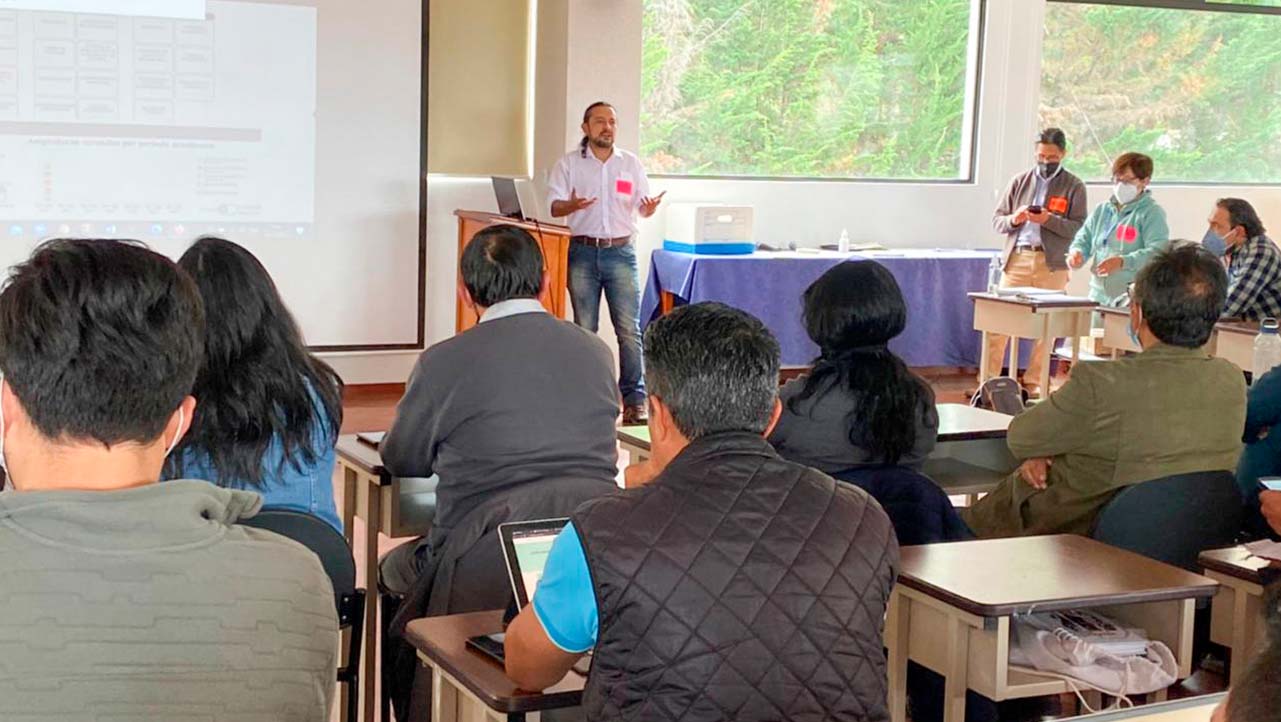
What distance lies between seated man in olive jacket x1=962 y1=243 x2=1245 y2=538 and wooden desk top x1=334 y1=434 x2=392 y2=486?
1.51 metres

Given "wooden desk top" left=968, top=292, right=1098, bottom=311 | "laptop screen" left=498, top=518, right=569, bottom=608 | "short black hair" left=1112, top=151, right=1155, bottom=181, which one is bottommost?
"laptop screen" left=498, top=518, right=569, bottom=608

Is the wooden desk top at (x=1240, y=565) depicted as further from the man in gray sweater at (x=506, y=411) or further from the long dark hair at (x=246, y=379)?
the long dark hair at (x=246, y=379)

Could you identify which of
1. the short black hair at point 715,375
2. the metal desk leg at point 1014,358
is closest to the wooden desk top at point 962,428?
the short black hair at point 715,375

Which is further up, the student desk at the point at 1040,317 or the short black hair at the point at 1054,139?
the short black hair at the point at 1054,139

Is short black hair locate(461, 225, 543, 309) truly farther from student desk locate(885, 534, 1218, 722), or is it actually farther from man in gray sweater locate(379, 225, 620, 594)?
student desk locate(885, 534, 1218, 722)

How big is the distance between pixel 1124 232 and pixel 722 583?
21.9 ft

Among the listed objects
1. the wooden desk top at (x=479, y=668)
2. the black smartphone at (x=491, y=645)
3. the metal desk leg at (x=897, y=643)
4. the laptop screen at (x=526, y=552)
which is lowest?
the metal desk leg at (x=897, y=643)

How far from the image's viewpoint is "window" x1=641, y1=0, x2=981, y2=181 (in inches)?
340

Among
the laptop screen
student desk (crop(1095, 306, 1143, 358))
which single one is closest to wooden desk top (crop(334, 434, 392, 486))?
the laptop screen

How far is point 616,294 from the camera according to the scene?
7324mm

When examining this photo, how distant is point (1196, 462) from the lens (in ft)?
11.1

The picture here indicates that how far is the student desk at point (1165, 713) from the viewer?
1936 millimetres

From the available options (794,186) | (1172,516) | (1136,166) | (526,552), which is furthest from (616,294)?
(526,552)

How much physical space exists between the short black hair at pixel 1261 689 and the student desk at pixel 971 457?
300 centimetres
